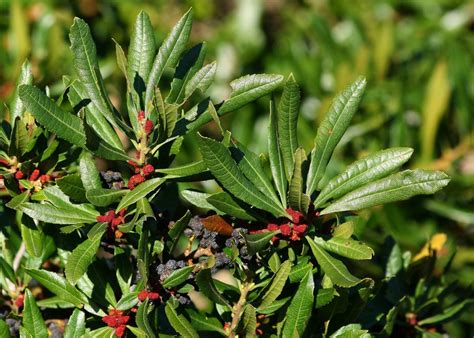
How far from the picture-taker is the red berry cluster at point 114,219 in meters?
0.85

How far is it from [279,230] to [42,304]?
352 millimetres

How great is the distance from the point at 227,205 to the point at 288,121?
131 millimetres

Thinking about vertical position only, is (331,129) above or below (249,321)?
above

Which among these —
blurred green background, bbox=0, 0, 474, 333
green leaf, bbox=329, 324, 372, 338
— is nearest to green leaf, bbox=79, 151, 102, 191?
green leaf, bbox=329, 324, 372, 338

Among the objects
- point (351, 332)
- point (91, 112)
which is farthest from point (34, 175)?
point (351, 332)

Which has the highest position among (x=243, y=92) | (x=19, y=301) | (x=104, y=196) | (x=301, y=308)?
(x=243, y=92)

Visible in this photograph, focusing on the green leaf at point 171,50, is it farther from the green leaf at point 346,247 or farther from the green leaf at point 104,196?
the green leaf at point 346,247

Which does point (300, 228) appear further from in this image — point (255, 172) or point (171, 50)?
point (171, 50)

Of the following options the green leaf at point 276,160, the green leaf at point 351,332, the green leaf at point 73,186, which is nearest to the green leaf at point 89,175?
the green leaf at point 73,186

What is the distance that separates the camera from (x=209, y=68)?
89cm

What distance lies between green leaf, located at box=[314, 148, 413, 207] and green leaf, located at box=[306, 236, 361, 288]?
0.06 m

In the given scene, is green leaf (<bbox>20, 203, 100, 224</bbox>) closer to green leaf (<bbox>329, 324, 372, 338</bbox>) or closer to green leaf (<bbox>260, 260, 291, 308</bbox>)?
green leaf (<bbox>260, 260, 291, 308</bbox>)

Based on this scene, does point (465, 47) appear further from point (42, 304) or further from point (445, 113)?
point (42, 304)

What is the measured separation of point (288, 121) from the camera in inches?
34.5
